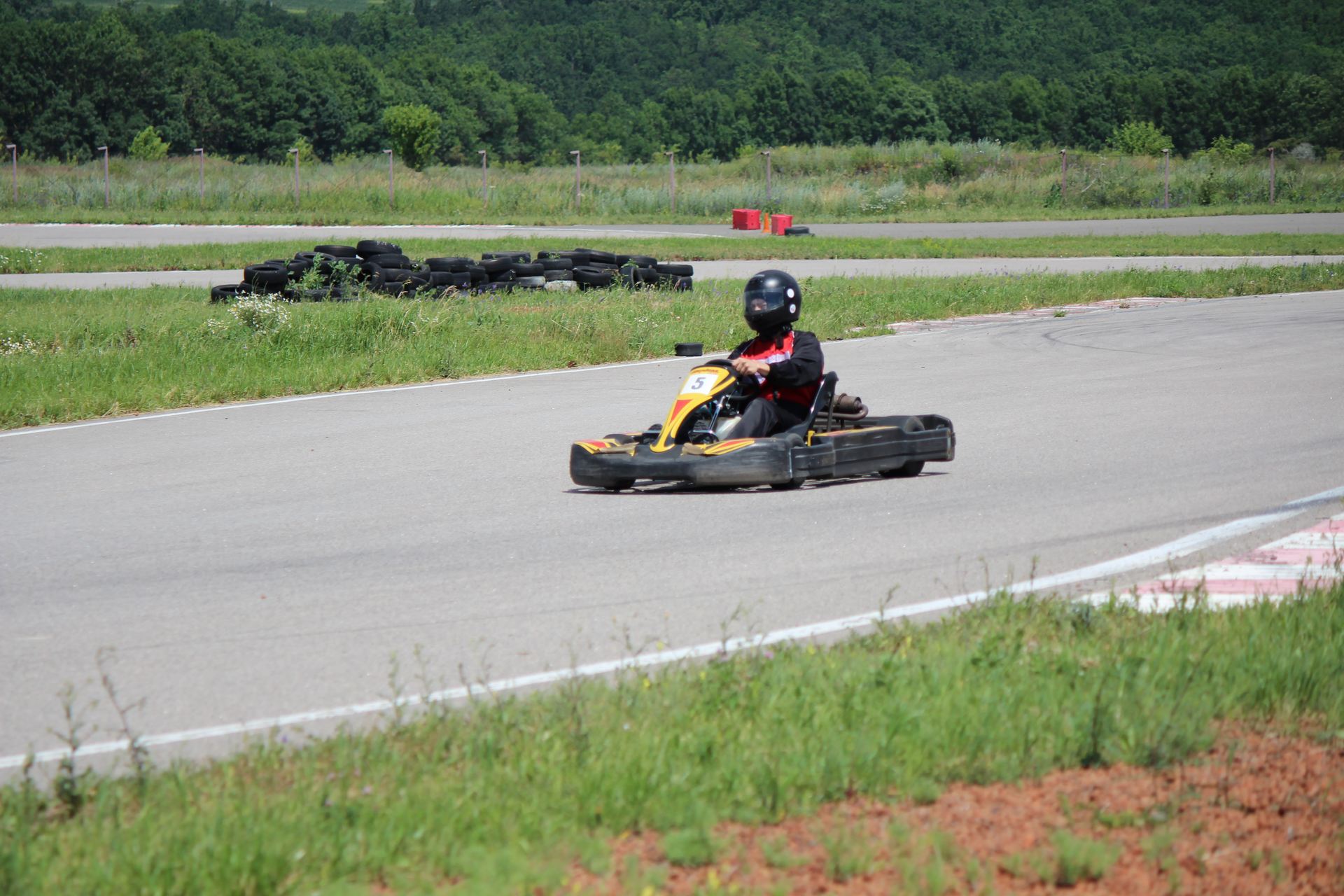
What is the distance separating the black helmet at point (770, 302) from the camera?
809 centimetres

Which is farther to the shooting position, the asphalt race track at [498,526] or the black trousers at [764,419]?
the black trousers at [764,419]

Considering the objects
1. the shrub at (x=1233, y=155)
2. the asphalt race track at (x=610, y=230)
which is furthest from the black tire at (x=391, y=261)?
the shrub at (x=1233, y=155)

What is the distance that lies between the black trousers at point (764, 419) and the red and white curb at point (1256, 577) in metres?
2.54

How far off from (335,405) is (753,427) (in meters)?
4.77

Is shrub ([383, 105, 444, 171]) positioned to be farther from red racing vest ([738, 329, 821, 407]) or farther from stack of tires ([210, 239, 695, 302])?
red racing vest ([738, 329, 821, 407])

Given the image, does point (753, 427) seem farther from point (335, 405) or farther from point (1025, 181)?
point (1025, 181)

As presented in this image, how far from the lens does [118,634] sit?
5.26 meters

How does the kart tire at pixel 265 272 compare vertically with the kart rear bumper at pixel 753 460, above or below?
above

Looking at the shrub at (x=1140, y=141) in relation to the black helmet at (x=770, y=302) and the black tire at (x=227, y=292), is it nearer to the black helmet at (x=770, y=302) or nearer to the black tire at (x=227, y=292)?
the black tire at (x=227, y=292)

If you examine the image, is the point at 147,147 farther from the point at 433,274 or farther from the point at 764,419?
the point at 764,419

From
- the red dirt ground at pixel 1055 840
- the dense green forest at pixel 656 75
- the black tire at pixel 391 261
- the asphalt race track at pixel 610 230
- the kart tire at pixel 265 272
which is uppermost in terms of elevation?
the dense green forest at pixel 656 75

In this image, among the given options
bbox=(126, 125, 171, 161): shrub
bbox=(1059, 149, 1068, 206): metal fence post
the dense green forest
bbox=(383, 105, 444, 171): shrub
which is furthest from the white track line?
bbox=(126, 125, 171, 161): shrub

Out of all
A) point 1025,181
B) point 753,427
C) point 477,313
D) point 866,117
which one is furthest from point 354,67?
point 753,427

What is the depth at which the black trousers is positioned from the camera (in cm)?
786
